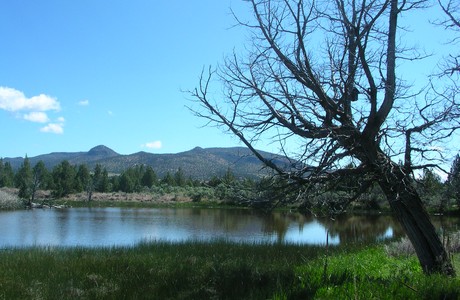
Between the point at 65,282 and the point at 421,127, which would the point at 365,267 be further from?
the point at 65,282

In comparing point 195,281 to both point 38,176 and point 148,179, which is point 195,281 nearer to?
point 38,176

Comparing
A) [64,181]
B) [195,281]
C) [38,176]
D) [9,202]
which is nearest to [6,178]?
[64,181]

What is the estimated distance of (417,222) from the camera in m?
8.98

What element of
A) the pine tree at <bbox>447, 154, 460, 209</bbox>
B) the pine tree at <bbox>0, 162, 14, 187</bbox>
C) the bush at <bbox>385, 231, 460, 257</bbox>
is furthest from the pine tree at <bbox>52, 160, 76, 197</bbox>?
the pine tree at <bbox>447, 154, 460, 209</bbox>

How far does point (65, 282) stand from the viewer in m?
8.55

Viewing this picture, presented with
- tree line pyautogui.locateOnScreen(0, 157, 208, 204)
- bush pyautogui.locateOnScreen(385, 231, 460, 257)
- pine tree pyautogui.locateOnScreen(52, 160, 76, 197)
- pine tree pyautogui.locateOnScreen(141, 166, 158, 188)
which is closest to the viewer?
bush pyautogui.locateOnScreen(385, 231, 460, 257)

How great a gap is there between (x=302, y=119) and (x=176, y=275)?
157 inches

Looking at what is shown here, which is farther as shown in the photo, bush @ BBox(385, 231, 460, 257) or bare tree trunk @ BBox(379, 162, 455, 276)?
bush @ BBox(385, 231, 460, 257)

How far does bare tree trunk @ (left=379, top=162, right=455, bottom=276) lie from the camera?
8.79 meters

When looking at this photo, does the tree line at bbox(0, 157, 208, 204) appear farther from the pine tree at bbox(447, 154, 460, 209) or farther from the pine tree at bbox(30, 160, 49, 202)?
the pine tree at bbox(447, 154, 460, 209)

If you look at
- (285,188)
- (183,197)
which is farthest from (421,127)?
(183,197)

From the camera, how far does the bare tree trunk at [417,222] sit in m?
8.79

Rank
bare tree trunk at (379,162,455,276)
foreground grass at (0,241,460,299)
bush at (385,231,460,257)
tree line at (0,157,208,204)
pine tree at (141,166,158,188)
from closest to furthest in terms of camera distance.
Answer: foreground grass at (0,241,460,299) < bare tree trunk at (379,162,455,276) < bush at (385,231,460,257) < tree line at (0,157,208,204) < pine tree at (141,166,158,188)

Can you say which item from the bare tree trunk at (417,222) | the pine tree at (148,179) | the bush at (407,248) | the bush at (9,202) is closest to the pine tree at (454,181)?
the bare tree trunk at (417,222)
